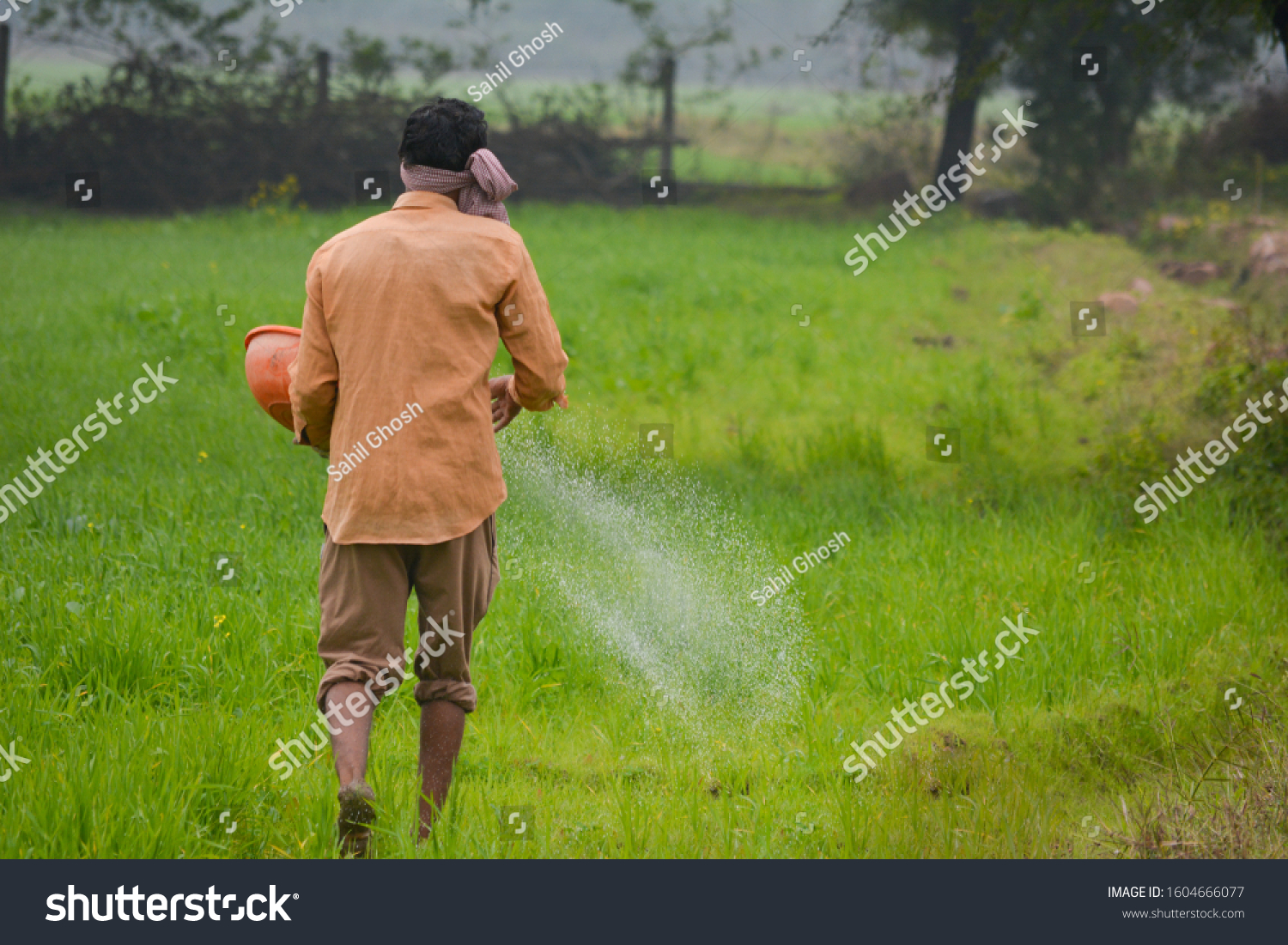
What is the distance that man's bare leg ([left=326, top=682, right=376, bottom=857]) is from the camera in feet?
9.99

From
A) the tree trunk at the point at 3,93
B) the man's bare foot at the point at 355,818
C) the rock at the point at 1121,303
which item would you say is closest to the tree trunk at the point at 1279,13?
the rock at the point at 1121,303

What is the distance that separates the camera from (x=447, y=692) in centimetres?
339

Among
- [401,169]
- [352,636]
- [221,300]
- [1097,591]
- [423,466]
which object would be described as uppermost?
[401,169]

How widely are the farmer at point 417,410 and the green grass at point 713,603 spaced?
18.6 inches

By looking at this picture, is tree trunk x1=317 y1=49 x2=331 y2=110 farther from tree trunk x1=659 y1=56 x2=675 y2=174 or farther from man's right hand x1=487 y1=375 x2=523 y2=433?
man's right hand x1=487 y1=375 x2=523 y2=433

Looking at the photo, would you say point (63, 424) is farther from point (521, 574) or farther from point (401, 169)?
point (401, 169)

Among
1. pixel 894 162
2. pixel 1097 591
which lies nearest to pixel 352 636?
pixel 1097 591

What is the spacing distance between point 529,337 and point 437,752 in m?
1.24

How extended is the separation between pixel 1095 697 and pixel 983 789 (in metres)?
0.94

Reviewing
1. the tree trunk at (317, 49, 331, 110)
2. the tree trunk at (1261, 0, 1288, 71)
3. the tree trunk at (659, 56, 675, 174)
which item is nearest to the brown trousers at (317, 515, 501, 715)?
the tree trunk at (1261, 0, 1288, 71)

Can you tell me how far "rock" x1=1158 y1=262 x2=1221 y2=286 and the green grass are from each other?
2.81 meters

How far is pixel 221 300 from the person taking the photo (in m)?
10.5

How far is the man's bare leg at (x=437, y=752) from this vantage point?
11.0ft

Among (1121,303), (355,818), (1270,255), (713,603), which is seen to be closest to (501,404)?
(355,818)
